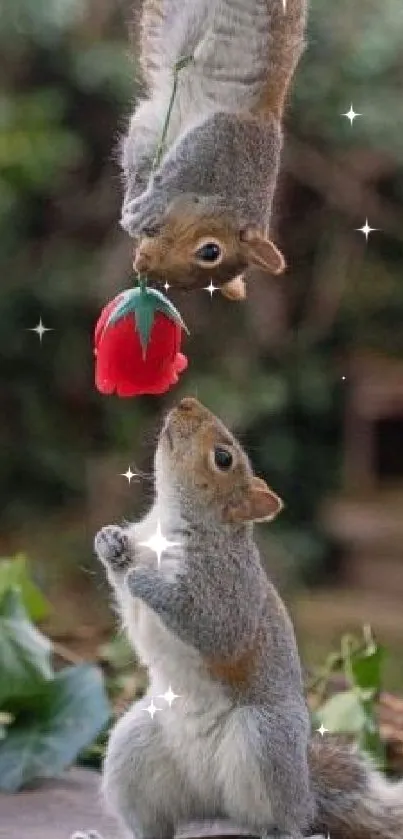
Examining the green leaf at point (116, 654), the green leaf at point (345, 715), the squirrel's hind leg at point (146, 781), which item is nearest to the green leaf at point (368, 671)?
→ the green leaf at point (345, 715)

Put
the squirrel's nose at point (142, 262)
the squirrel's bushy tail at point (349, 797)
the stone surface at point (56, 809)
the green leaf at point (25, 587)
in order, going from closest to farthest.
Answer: the squirrel's nose at point (142, 262), the squirrel's bushy tail at point (349, 797), the stone surface at point (56, 809), the green leaf at point (25, 587)

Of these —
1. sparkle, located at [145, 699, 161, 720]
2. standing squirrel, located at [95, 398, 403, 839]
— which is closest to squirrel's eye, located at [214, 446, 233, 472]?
standing squirrel, located at [95, 398, 403, 839]

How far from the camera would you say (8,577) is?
0.97 m

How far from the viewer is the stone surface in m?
0.82

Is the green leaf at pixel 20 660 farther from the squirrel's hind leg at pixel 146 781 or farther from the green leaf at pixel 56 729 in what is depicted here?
the squirrel's hind leg at pixel 146 781

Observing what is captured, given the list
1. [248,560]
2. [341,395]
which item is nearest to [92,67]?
[341,395]

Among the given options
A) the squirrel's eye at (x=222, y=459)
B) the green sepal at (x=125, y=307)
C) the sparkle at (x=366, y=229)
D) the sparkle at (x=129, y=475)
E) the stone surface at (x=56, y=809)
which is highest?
the sparkle at (x=366, y=229)

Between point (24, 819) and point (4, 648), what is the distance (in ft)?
0.32

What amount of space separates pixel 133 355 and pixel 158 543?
3.2 inches

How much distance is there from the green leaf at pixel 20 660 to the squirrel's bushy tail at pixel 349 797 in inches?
8.7

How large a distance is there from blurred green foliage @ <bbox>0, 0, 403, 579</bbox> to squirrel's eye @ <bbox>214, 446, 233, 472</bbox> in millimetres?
72

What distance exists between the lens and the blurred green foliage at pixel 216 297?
2.63ft

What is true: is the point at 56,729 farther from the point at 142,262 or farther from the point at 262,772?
the point at 142,262

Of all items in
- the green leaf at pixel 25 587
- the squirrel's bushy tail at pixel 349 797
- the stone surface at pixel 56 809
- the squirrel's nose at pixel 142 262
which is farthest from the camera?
the green leaf at pixel 25 587
